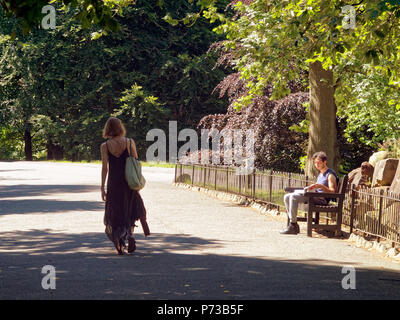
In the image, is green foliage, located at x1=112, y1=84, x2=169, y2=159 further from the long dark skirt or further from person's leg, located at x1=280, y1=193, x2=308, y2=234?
the long dark skirt

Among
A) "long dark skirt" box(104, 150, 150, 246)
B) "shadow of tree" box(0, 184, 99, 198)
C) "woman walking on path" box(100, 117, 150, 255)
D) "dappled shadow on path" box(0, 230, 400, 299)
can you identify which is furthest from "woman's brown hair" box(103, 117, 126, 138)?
"shadow of tree" box(0, 184, 99, 198)

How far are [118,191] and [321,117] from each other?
8.21 meters

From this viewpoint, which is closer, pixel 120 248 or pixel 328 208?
pixel 120 248

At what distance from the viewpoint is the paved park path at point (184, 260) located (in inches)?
294

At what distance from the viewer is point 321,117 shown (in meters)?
17.2

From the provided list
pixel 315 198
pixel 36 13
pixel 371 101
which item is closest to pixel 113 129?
pixel 36 13

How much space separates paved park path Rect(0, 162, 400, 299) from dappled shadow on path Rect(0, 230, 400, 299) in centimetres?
1

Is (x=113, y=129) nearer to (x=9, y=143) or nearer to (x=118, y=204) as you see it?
(x=118, y=204)

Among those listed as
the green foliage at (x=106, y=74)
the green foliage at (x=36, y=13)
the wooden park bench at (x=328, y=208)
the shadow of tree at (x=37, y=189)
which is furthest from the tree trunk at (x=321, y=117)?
the green foliage at (x=106, y=74)

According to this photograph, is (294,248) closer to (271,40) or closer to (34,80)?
(271,40)

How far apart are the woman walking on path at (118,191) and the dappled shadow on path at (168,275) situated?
12.6 inches

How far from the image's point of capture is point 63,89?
5725 centimetres
